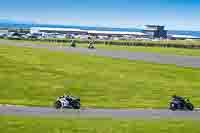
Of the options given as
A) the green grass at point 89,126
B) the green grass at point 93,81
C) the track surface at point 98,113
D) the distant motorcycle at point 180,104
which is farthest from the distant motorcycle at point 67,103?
the distant motorcycle at point 180,104

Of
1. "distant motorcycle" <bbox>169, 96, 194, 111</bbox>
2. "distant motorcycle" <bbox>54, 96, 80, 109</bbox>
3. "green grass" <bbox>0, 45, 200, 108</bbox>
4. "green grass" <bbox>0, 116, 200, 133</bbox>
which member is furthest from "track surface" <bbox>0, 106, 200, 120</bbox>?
"green grass" <bbox>0, 116, 200, 133</bbox>

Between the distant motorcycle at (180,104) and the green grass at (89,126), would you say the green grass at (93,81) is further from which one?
the green grass at (89,126)

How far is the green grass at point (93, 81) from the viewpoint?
167 ft

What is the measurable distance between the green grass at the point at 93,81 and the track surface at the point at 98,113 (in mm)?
3809

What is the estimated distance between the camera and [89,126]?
30.7m

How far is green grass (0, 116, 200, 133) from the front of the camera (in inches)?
1152

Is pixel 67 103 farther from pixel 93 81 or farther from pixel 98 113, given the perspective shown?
pixel 93 81

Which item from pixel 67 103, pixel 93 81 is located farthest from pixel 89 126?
pixel 93 81

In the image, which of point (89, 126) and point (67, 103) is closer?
point (89, 126)

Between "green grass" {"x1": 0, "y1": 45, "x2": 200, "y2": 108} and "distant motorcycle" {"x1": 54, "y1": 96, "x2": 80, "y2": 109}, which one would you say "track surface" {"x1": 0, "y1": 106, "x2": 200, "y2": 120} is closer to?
"distant motorcycle" {"x1": 54, "y1": 96, "x2": 80, "y2": 109}

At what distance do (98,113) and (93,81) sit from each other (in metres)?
20.7

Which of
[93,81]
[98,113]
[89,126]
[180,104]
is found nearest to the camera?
[89,126]

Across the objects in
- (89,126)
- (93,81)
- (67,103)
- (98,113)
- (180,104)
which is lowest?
(98,113)

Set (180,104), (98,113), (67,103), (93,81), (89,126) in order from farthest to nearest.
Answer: (93,81), (180,104), (67,103), (98,113), (89,126)
